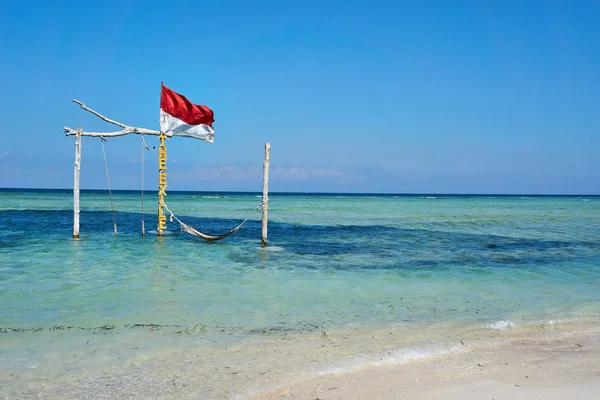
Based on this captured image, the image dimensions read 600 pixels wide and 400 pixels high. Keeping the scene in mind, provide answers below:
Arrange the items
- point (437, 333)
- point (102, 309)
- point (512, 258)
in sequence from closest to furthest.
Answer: point (437, 333)
point (102, 309)
point (512, 258)

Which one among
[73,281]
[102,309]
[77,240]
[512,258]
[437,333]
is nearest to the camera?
[437,333]

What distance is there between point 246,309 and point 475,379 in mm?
4815

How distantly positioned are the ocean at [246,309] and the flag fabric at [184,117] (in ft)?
16.0

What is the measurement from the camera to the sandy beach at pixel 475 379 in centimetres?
502

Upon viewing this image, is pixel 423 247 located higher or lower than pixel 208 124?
lower

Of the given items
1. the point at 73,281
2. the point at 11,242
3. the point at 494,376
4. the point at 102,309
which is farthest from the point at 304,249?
the point at 494,376

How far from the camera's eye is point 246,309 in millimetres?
9156

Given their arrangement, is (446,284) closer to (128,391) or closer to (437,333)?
(437,333)

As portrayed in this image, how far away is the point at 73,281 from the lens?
1158cm

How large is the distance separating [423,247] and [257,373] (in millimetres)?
15180

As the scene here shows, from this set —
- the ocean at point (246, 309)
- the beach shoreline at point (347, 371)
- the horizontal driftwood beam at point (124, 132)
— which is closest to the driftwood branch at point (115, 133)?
the horizontal driftwood beam at point (124, 132)

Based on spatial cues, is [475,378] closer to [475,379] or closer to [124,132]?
[475,379]

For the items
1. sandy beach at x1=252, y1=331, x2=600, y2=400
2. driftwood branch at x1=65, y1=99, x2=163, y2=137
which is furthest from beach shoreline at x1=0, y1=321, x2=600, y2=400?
driftwood branch at x1=65, y1=99, x2=163, y2=137

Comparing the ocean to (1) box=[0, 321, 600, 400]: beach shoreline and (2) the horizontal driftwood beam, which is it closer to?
(1) box=[0, 321, 600, 400]: beach shoreline
